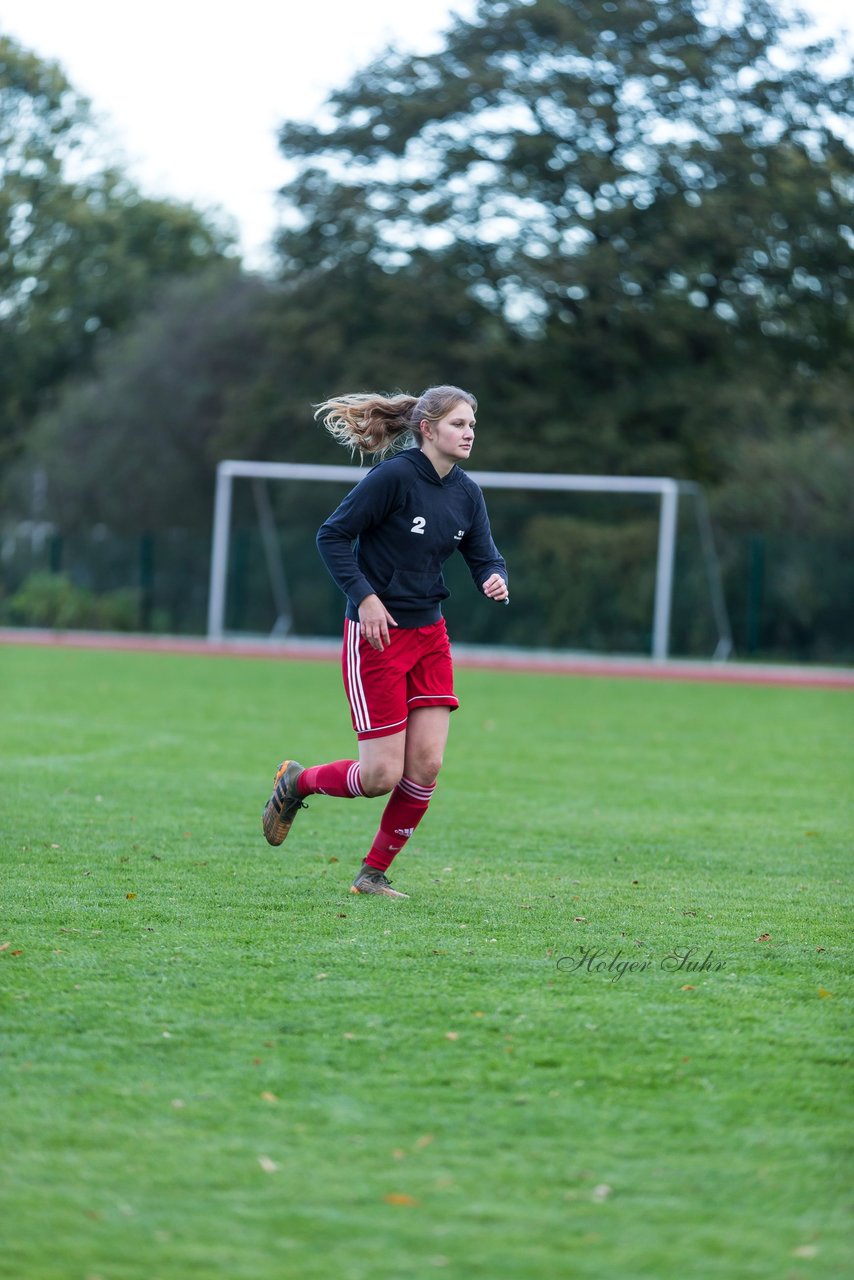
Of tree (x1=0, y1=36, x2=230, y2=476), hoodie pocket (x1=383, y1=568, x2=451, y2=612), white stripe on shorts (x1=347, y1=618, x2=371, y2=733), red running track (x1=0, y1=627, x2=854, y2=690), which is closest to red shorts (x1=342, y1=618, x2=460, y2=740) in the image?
white stripe on shorts (x1=347, y1=618, x2=371, y2=733)

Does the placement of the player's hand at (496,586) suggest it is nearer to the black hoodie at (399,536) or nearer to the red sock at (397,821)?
the black hoodie at (399,536)

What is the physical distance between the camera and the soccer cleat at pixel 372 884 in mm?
5918

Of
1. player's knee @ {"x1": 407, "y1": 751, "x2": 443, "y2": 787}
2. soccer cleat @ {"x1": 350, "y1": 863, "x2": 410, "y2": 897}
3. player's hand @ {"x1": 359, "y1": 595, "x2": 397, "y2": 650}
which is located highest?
player's hand @ {"x1": 359, "y1": 595, "x2": 397, "y2": 650}

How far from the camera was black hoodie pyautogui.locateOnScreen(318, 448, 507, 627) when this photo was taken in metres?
5.70

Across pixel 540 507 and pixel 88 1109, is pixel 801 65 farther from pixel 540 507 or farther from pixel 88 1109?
pixel 88 1109

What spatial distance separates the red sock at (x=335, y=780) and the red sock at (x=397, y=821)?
15cm

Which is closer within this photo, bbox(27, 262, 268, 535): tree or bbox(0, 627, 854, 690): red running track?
bbox(0, 627, 854, 690): red running track

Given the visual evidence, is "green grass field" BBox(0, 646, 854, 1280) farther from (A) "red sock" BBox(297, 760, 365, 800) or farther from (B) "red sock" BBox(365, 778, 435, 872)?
(A) "red sock" BBox(297, 760, 365, 800)

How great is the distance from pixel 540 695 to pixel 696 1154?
14.3 metres

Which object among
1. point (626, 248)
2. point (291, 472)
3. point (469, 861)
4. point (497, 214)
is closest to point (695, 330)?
A: point (626, 248)

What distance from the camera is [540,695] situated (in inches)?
690

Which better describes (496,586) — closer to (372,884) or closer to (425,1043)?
(372,884)

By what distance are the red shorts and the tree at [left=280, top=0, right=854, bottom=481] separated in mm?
26176
